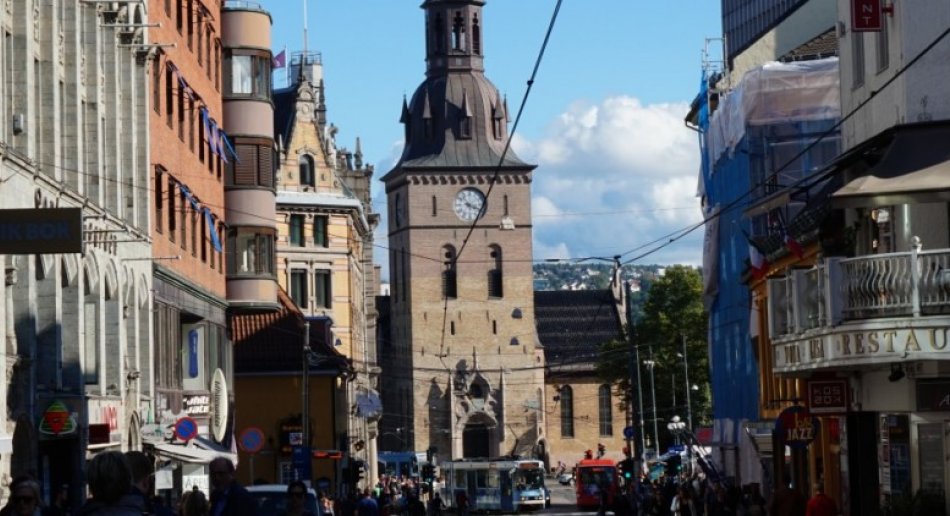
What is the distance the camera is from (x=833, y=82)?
4612 cm

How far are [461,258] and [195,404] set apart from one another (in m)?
105

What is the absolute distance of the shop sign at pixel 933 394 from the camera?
23.6 metres

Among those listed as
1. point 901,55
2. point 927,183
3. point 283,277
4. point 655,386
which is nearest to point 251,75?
point 901,55

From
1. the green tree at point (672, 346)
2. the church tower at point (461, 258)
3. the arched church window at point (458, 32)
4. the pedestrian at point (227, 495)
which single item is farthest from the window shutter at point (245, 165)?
the arched church window at point (458, 32)

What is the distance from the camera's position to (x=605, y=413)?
171 m

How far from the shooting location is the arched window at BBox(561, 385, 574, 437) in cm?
16838

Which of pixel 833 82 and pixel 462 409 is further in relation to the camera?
pixel 462 409

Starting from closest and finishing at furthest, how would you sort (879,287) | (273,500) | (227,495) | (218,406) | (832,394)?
1. (227,495)
2. (879,287)
3. (273,500)
4. (832,394)
5. (218,406)

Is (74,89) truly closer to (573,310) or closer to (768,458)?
(768,458)

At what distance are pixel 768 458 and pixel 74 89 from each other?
70.5 ft

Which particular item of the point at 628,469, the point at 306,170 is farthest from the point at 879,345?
the point at 306,170

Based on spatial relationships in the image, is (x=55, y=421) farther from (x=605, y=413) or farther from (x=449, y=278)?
(x=605, y=413)

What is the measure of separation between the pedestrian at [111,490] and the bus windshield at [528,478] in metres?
81.0

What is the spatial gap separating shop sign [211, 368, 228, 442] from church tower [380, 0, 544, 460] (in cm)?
9591
